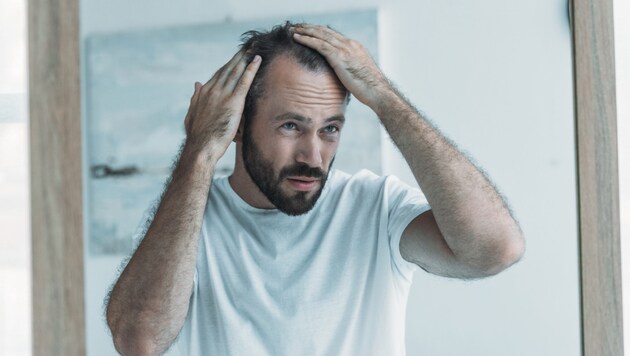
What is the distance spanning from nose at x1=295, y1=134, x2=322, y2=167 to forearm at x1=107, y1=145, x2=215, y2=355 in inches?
5.2

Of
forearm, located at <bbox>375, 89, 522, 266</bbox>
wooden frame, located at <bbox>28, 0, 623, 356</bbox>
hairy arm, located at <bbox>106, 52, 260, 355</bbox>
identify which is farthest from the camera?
wooden frame, located at <bbox>28, 0, 623, 356</bbox>

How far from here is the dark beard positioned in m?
1.12

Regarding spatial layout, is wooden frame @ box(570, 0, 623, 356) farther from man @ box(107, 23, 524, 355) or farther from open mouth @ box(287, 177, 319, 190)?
open mouth @ box(287, 177, 319, 190)

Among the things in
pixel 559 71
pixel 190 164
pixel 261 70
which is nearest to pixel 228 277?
pixel 190 164

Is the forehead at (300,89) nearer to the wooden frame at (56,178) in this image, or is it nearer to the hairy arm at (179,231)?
the hairy arm at (179,231)

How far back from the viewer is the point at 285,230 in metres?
1.14

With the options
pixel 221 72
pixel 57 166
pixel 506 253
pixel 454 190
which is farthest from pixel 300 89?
pixel 57 166

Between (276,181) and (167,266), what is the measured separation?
0.20 metres

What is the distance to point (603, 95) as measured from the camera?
1156 millimetres

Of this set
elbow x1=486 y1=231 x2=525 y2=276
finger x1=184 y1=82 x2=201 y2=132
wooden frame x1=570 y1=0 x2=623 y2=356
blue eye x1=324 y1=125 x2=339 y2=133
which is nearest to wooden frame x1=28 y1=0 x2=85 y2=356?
finger x1=184 y1=82 x2=201 y2=132

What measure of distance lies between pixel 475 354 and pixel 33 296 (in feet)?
2.38

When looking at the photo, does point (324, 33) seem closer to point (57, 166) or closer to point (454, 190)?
point (454, 190)

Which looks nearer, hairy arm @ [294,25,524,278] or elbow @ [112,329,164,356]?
hairy arm @ [294,25,524,278]

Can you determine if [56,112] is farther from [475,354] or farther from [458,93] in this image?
[475,354]
